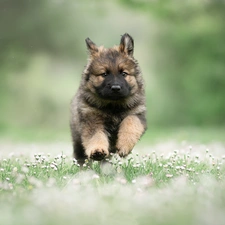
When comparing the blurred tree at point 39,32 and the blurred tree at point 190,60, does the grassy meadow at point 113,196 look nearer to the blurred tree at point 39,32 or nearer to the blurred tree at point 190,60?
the blurred tree at point 190,60

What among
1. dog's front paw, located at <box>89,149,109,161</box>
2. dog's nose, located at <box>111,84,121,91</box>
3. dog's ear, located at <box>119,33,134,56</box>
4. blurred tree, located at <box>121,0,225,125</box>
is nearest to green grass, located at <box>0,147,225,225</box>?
dog's front paw, located at <box>89,149,109,161</box>

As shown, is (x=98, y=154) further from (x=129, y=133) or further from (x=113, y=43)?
(x=113, y=43)

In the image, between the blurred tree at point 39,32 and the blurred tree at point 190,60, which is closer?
the blurred tree at point 190,60

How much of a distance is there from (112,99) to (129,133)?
1.47 feet

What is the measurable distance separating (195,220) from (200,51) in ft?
55.0

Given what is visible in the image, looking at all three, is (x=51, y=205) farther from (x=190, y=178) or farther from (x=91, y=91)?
(x=91, y=91)

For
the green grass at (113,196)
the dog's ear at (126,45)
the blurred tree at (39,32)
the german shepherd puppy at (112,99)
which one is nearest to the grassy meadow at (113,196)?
the green grass at (113,196)

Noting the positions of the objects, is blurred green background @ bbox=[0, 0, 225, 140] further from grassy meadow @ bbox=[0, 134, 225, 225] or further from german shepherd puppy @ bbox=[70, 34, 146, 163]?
grassy meadow @ bbox=[0, 134, 225, 225]

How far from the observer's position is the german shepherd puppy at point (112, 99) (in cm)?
539

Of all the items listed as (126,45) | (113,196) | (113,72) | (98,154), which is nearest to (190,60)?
(126,45)

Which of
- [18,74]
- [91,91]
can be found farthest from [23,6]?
[91,91]

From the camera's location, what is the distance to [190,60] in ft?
62.8

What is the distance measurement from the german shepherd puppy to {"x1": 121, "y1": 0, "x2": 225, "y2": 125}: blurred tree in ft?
41.8

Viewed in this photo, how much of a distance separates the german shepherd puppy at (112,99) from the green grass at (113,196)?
16.8 inches
